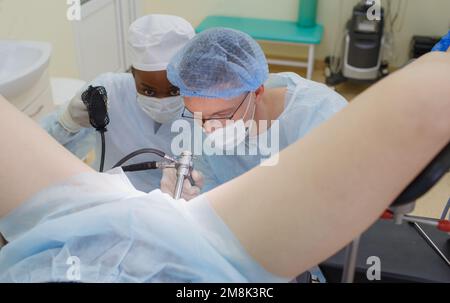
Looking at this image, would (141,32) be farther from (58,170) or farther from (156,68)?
(58,170)

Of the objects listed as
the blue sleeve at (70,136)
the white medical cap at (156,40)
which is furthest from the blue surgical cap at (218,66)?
the blue sleeve at (70,136)

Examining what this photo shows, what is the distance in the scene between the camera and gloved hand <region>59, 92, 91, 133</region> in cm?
129

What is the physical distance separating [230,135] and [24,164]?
667 millimetres

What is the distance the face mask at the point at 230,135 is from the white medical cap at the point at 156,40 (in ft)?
0.89

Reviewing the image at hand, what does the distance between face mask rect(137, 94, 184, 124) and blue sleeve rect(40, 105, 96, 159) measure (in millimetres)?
201

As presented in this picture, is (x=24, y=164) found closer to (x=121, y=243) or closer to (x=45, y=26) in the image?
(x=121, y=243)

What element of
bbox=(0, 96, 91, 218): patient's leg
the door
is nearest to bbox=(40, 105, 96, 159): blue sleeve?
bbox=(0, 96, 91, 218): patient's leg

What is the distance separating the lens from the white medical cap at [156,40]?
1.31 meters

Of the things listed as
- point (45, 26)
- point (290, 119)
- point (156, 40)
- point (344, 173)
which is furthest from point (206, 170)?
point (45, 26)

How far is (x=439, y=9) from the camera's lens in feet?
10.8

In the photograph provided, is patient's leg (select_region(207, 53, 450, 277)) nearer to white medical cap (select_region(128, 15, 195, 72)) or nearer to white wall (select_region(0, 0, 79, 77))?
white medical cap (select_region(128, 15, 195, 72))

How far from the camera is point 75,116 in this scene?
1.30 meters

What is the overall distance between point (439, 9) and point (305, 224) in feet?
11.1

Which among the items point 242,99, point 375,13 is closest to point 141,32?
point 242,99
